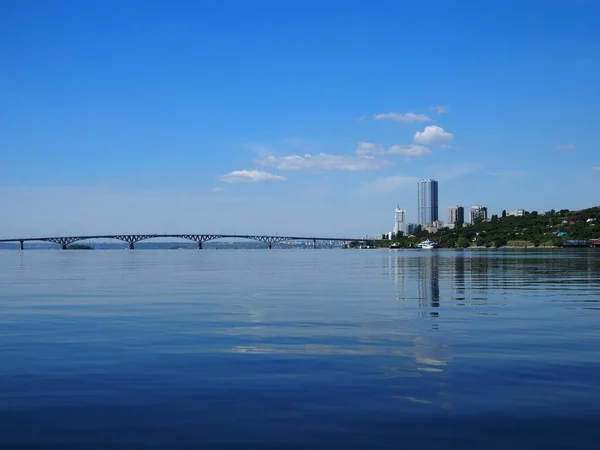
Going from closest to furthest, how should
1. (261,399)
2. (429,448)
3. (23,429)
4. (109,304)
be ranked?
(429,448) < (23,429) < (261,399) < (109,304)

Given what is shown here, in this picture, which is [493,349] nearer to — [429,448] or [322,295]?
[429,448]

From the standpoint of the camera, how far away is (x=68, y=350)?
59.9 feet

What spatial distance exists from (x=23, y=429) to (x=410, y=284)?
126 feet

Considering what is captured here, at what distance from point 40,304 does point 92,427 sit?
79.7ft

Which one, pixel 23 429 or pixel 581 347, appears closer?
pixel 23 429

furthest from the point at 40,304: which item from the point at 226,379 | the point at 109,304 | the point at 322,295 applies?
the point at 226,379

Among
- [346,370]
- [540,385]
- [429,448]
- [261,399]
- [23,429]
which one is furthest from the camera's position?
[346,370]

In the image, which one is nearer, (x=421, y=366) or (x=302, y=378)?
(x=302, y=378)

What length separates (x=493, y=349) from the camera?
17953 mm

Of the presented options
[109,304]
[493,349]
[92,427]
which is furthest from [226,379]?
[109,304]

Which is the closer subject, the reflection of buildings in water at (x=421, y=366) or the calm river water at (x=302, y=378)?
the calm river water at (x=302, y=378)

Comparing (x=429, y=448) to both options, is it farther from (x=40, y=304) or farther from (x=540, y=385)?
(x=40, y=304)

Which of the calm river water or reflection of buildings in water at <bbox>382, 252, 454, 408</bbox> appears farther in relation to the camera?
reflection of buildings in water at <bbox>382, 252, 454, 408</bbox>

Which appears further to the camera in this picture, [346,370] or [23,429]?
[346,370]
